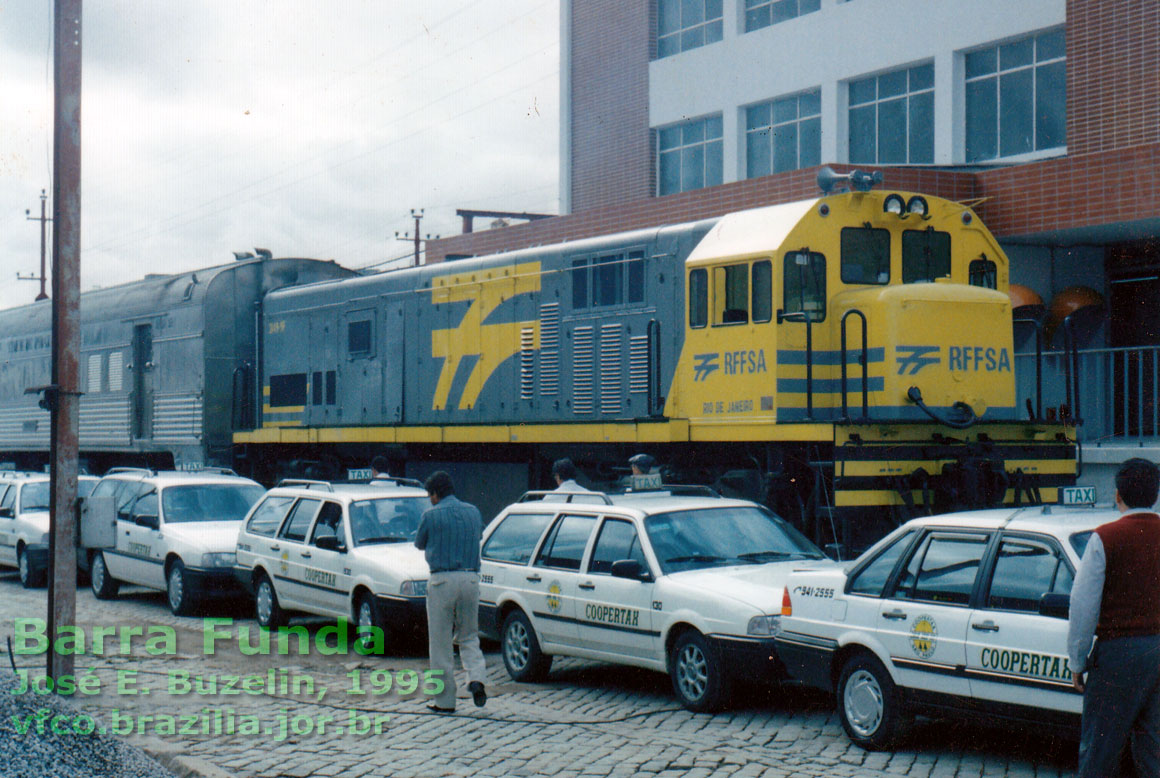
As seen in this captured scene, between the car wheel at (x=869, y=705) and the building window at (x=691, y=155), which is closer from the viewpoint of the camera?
the car wheel at (x=869, y=705)

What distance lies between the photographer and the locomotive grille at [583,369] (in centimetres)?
1462

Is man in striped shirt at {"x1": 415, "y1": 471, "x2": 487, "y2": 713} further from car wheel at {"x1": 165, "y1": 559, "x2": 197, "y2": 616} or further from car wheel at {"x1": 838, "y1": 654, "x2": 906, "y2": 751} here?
car wheel at {"x1": 165, "y1": 559, "x2": 197, "y2": 616}

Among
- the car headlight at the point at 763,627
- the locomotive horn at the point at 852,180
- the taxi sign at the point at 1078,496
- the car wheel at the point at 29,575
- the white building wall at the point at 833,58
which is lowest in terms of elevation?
the car wheel at the point at 29,575

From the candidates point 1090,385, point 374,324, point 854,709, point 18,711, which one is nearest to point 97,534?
point 18,711

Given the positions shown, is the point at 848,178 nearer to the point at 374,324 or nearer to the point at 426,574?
the point at 426,574

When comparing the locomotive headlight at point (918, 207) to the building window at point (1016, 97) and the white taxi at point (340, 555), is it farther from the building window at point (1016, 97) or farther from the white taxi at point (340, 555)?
the building window at point (1016, 97)

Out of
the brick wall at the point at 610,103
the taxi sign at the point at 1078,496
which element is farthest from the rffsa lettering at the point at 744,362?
the brick wall at the point at 610,103

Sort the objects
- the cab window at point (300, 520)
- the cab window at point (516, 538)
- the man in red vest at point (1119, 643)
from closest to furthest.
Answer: the man in red vest at point (1119, 643) → the cab window at point (516, 538) → the cab window at point (300, 520)

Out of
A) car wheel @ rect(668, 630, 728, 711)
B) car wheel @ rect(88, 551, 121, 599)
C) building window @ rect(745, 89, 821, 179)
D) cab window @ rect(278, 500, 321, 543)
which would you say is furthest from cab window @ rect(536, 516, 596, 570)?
building window @ rect(745, 89, 821, 179)

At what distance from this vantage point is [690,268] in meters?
13.0

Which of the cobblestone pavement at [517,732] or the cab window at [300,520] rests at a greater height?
the cab window at [300,520]

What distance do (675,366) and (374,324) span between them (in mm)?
6591

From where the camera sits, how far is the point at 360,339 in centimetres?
1897

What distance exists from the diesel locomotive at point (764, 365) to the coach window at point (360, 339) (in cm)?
135
